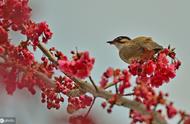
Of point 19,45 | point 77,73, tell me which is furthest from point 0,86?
point 19,45

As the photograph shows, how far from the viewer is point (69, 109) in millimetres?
1941

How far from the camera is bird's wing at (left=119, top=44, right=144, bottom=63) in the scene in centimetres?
257

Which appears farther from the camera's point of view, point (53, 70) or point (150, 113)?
point (53, 70)

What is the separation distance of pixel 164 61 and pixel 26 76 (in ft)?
3.06

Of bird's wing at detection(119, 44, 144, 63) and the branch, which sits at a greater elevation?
bird's wing at detection(119, 44, 144, 63)

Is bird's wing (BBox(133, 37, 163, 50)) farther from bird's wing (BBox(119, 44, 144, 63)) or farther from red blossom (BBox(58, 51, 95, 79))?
red blossom (BBox(58, 51, 95, 79))

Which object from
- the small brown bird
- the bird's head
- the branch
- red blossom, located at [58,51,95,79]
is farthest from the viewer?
the bird's head

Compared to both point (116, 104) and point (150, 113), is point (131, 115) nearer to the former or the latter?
point (116, 104)

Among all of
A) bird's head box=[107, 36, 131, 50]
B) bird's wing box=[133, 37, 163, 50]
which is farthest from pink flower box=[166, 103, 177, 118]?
bird's head box=[107, 36, 131, 50]

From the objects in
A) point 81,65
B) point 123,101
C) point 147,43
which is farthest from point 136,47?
point 123,101

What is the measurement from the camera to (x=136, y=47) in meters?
2.70

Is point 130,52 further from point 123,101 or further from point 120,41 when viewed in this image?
point 123,101

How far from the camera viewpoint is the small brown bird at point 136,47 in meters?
2.54

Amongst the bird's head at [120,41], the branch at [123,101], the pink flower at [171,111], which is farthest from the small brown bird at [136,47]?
the pink flower at [171,111]
